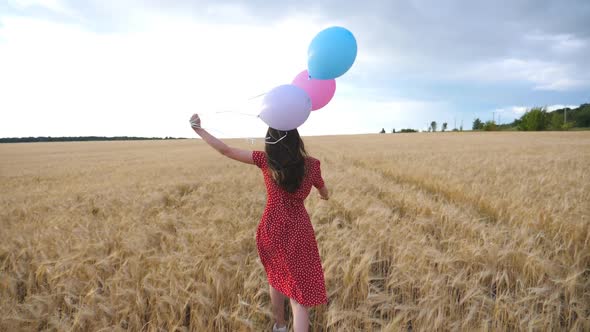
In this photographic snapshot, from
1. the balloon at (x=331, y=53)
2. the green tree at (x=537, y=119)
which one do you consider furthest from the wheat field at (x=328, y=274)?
the green tree at (x=537, y=119)

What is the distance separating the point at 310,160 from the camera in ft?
6.88

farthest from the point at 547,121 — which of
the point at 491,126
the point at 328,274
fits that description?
the point at 328,274

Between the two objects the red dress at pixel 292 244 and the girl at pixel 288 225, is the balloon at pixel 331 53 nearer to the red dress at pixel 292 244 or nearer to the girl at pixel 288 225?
the girl at pixel 288 225

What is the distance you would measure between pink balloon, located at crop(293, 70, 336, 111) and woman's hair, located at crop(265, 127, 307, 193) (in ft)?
1.13

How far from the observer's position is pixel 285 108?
1700mm

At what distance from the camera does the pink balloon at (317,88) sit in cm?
210

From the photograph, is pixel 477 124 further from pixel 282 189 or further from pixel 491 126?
pixel 282 189

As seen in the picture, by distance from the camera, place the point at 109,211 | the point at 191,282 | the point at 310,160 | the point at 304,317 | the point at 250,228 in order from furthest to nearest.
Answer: the point at 109,211 < the point at 250,228 < the point at 191,282 < the point at 310,160 < the point at 304,317

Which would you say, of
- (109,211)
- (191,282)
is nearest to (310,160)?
(191,282)

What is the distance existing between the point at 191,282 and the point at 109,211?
3291mm

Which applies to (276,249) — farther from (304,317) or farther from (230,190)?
(230,190)

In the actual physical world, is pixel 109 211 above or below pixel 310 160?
below

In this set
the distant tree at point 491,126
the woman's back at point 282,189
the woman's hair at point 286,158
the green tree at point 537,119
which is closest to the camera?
the woman's hair at point 286,158

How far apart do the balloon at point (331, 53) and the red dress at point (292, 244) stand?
61 cm
